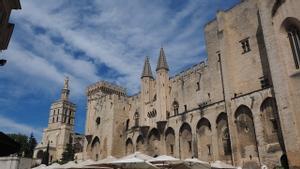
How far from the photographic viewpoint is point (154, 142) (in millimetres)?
40594

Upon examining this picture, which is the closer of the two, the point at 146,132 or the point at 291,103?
the point at 291,103

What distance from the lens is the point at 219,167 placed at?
2155 centimetres

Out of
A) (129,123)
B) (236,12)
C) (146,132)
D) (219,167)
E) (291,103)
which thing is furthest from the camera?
(129,123)

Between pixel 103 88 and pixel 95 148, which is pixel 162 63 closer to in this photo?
pixel 95 148

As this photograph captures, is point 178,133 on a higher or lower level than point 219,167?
higher

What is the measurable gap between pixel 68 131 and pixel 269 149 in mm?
74355

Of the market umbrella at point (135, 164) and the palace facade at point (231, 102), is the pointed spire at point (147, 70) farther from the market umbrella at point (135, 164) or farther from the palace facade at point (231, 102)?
the market umbrella at point (135, 164)

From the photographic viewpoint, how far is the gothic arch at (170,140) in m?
37.3

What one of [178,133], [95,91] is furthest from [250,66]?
[95,91]

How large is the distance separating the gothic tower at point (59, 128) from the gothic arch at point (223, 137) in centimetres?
6306

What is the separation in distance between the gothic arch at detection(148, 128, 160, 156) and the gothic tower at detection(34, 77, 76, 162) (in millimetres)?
50552

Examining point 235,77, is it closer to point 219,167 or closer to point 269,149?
point 269,149

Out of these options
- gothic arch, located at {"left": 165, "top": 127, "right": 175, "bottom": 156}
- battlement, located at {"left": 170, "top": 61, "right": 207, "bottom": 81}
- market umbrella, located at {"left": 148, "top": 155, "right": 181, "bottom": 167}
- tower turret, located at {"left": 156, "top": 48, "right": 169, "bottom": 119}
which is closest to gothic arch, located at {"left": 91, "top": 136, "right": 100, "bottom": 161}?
tower turret, located at {"left": 156, "top": 48, "right": 169, "bottom": 119}

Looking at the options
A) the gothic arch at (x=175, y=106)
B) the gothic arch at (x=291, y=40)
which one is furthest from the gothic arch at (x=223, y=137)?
the gothic arch at (x=175, y=106)
